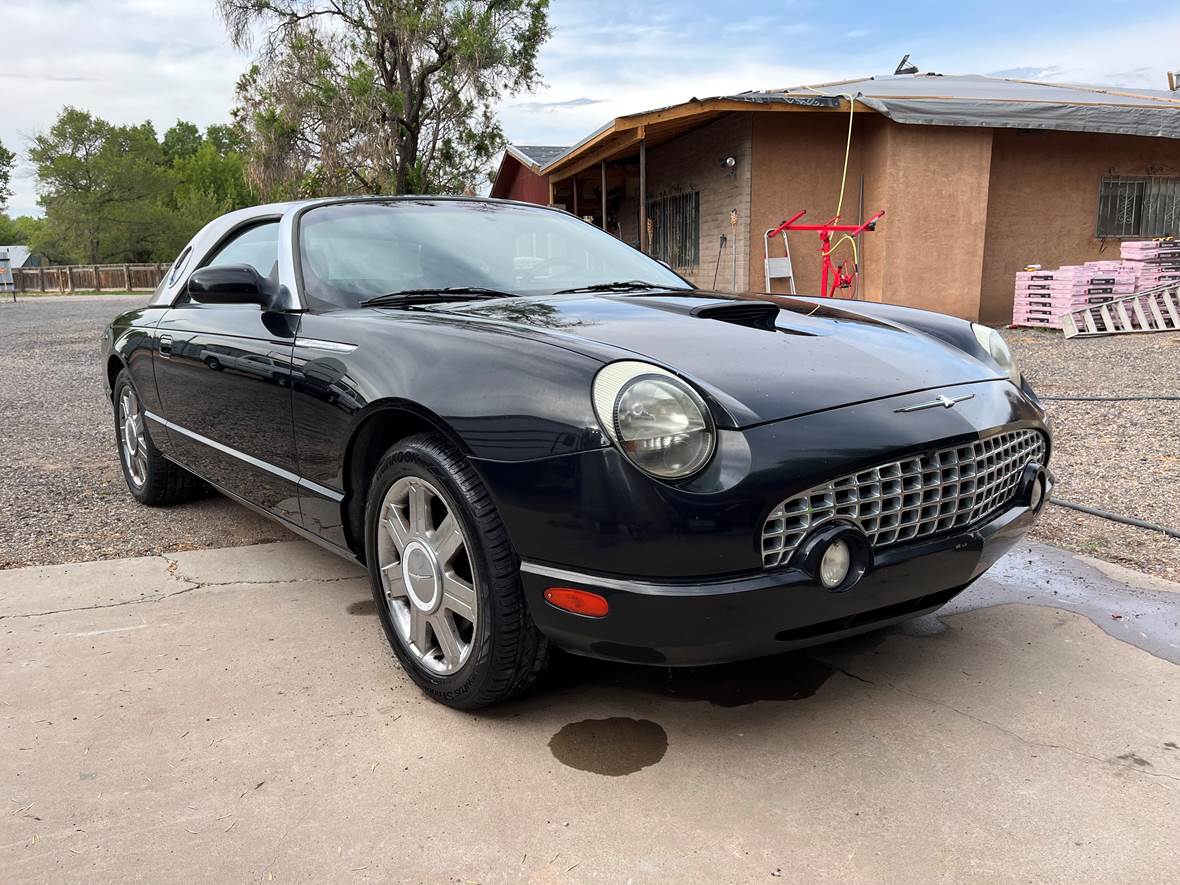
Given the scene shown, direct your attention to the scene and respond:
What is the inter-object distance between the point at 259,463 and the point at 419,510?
3.39ft

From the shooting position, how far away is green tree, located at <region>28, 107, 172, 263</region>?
58906mm

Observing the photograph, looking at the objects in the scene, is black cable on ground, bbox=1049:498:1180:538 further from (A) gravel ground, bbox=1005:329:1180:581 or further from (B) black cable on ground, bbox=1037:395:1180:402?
(B) black cable on ground, bbox=1037:395:1180:402

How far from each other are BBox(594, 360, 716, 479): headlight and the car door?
4.46ft

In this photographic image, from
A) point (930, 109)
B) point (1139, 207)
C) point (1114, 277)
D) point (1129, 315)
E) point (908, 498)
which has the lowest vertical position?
point (908, 498)

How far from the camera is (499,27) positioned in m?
23.3

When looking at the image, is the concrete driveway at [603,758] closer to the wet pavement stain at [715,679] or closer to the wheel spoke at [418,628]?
the wet pavement stain at [715,679]

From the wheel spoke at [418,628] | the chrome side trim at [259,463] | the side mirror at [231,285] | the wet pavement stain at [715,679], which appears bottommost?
the wet pavement stain at [715,679]

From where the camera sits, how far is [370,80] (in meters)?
21.6

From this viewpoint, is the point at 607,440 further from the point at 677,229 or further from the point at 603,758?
the point at 677,229

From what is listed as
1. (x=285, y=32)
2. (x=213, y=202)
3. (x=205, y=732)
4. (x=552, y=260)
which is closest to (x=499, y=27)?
(x=285, y=32)

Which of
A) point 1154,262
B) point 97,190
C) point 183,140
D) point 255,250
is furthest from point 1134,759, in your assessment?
point 183,140

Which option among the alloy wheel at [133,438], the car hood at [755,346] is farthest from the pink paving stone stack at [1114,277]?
the alloy wheel at [133,438]

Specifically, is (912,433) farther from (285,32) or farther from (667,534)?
(285,32)

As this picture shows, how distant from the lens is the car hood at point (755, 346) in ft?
7.05
